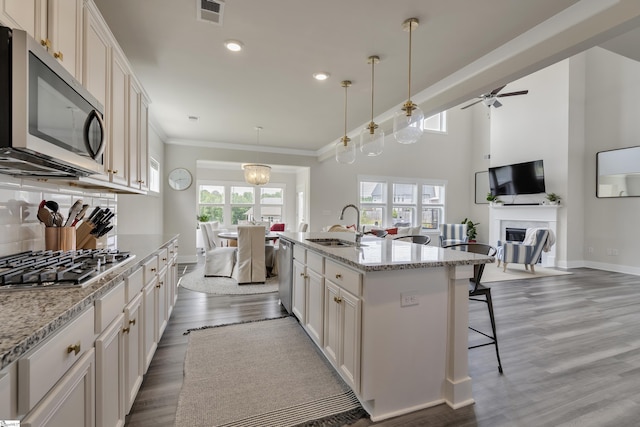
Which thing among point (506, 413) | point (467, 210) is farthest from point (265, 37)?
point (467, 210)

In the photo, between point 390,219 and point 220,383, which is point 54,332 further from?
point 390,219

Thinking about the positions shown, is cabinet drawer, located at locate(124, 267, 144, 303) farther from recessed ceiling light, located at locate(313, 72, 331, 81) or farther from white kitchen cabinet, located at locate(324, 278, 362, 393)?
recessed ceiling light, located at locate(313, 72, 331, 81)

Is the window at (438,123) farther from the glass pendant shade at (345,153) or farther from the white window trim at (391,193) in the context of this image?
the glass pendant shade at (345,153)

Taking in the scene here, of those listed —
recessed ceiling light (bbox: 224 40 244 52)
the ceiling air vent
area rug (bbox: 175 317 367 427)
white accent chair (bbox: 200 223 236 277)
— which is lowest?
area rug (bbox: 175 317 367 427)

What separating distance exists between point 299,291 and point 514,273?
15.5ft

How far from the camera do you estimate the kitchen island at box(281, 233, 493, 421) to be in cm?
163

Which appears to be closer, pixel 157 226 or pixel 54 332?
pixel 54 332

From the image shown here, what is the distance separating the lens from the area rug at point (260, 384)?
1.64m

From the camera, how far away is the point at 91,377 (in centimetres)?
105

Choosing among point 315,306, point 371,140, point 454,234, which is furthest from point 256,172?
point 454,234

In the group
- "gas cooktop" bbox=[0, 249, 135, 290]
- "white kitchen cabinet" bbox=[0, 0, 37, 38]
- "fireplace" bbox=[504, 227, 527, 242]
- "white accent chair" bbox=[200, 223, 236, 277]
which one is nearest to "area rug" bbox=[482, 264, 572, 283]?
"fireplace" bbox=[504, 227, 527, 242]

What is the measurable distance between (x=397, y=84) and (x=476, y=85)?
2.90 feet

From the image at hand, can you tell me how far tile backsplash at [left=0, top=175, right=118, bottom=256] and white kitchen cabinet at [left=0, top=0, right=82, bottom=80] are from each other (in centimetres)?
69

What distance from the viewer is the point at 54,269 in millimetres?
1196
